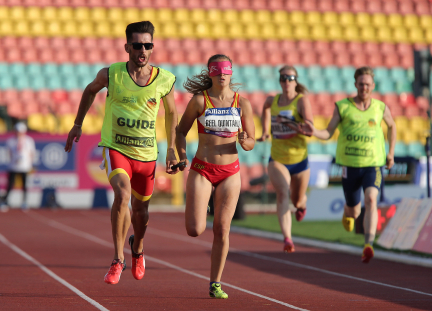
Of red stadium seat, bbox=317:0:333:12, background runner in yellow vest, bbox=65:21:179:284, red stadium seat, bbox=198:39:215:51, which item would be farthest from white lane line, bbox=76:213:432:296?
red stadium seat, bbox=317:0:333:12

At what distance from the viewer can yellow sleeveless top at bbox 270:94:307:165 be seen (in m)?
9.09

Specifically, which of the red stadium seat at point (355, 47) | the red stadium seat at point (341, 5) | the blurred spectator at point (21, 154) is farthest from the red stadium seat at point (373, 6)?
the blurred spectator at point (21, 154)

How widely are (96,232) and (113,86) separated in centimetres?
821

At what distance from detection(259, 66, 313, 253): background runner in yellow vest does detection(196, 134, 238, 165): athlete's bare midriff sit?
2862mm

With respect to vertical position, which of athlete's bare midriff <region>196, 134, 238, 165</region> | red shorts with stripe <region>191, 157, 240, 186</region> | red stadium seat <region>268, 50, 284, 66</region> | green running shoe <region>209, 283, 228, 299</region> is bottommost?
green running shoe <region>209, 283, 228, 299</region>

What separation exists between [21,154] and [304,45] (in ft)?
37.5

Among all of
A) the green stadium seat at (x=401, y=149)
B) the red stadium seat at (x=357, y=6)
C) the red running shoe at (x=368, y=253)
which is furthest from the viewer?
the red stadium seat at (x=357, y=6)

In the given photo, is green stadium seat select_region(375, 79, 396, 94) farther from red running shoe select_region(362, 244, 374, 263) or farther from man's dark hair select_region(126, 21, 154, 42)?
man's dark hair select_region(126, 21, 154, 42)

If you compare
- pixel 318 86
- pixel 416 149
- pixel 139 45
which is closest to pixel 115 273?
pixel 139 45

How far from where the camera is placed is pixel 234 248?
1129cm

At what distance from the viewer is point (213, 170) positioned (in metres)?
6.14

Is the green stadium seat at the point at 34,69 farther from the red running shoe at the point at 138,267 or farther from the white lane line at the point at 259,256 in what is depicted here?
the red running shoe at the point at 138,267

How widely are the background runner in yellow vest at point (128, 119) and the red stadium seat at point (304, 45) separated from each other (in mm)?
19731

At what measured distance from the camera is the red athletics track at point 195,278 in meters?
5.89
